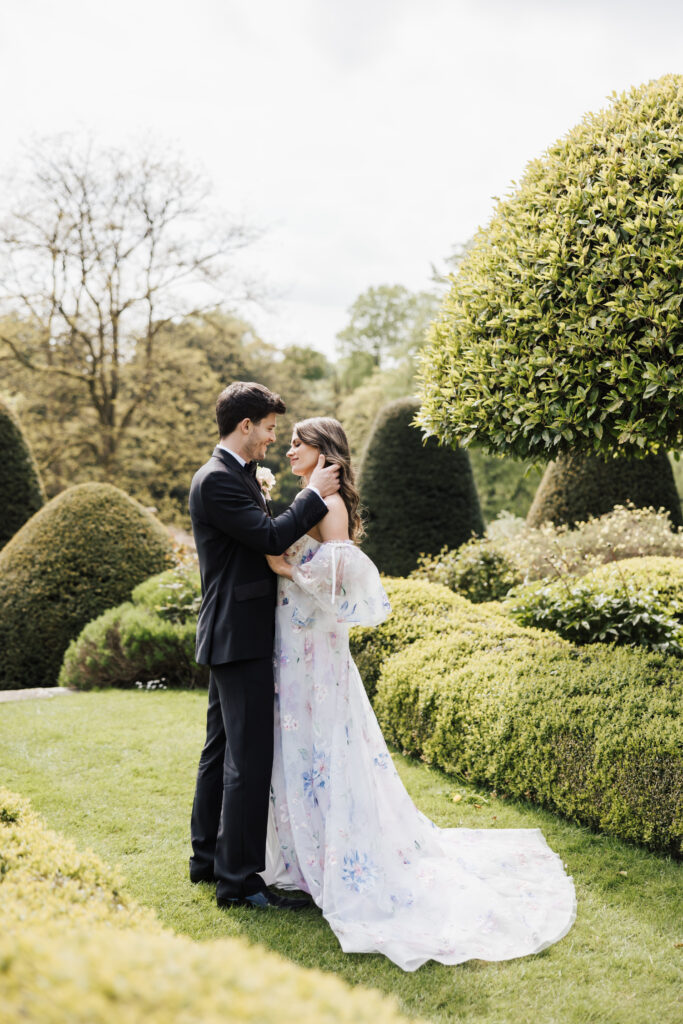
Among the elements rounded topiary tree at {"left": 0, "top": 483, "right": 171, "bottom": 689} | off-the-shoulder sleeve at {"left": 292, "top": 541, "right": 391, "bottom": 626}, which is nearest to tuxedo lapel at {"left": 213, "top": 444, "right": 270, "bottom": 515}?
off-the-shoulder sleeve at {"left": 292, "top": 541, "right": 391, "bottom": 626}

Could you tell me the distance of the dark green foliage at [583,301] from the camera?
167 inches

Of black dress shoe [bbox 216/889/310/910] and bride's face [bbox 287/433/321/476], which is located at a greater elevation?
bride's face [bbox 287/433/321/476]

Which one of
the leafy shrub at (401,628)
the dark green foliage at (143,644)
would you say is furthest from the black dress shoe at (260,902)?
the dark green foliage at (143,644)

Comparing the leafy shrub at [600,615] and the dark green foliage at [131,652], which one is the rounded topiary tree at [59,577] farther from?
the leafy shrub at [600,615]

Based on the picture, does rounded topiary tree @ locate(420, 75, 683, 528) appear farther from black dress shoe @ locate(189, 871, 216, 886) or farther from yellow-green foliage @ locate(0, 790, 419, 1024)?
yellow-green foliage @ locate(0, 790, 419, 1024)

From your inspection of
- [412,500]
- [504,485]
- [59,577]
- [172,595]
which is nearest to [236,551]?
[172,595]

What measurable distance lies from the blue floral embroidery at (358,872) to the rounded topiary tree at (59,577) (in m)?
5.71

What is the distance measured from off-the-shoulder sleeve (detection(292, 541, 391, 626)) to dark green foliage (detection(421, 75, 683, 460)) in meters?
1.73

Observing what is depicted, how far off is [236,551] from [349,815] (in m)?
1.33

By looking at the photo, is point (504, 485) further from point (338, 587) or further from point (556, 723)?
point (338, 587)

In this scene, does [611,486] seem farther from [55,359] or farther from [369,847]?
[55,359]

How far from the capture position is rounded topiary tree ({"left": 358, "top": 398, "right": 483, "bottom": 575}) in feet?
34.3

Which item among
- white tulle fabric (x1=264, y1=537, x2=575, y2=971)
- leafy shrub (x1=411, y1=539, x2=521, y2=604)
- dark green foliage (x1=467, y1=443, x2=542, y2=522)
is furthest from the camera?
dark green foliage (x1=467, y1=443, x2=542, y2=522)

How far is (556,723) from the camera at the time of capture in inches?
169
